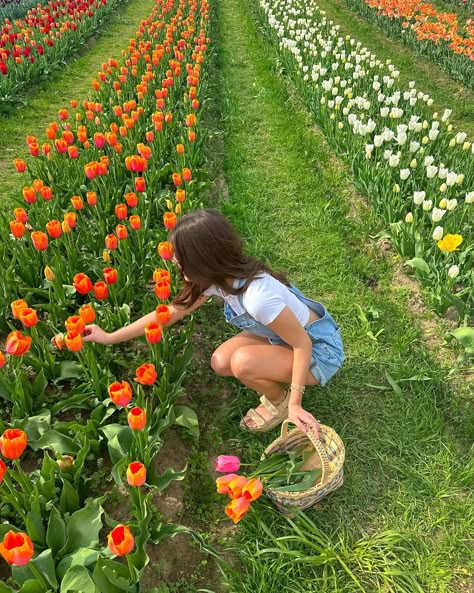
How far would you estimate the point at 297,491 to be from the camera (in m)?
2.10

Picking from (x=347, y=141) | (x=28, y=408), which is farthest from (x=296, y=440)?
(x=347, y=141)

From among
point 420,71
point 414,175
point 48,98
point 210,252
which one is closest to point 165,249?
point 210,252

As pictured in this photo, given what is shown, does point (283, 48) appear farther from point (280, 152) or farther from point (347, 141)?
point (347, 141)

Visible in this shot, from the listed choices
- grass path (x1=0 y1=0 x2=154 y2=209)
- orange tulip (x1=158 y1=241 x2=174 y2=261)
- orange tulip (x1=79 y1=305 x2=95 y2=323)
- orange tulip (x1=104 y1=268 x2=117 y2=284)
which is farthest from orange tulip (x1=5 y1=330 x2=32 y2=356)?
grass path (x1=0 y1=0 x2=154 y2=209)

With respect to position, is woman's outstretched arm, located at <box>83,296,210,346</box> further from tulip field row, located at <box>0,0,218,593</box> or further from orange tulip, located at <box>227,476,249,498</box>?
orange tulip, located at <box>227,476,249,498</box>

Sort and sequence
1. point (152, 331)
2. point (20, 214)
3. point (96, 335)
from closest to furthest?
point (152, 331), point (96, 335), point (20, 214)

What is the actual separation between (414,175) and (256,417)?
8.18ft

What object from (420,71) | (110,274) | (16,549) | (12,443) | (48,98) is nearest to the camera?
(16,549)

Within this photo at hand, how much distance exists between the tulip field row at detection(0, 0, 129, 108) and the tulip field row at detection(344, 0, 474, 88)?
6.03m

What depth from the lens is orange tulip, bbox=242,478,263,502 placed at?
1.74 m

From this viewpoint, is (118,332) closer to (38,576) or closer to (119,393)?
(119,393)

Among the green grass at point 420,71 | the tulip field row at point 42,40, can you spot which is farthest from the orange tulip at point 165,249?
the green grass at point 420,71

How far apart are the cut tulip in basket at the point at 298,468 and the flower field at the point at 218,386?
0.02 meters

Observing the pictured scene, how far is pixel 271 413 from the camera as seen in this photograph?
99.6 inches
